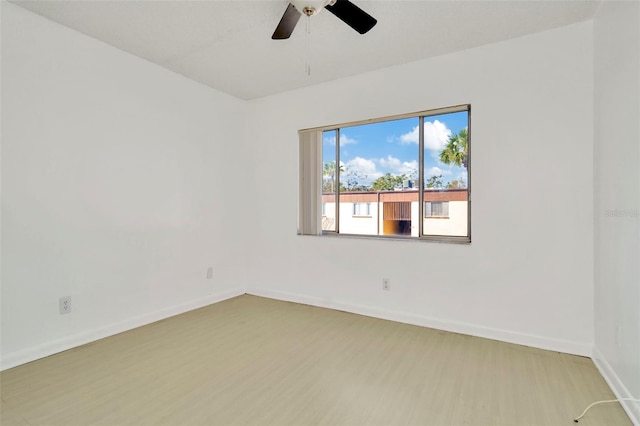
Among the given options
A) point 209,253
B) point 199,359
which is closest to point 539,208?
point 199,359

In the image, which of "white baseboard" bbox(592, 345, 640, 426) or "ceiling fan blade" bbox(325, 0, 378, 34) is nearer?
"white baseboard" bbox(592, 345, 640, 426)

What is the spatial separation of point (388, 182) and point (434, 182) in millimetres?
472

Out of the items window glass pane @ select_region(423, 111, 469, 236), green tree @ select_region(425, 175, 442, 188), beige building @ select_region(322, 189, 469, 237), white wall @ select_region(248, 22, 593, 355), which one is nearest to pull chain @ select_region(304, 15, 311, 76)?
white wall @ select_region(248, 22, 593, 355)

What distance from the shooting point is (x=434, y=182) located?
10.1 feet

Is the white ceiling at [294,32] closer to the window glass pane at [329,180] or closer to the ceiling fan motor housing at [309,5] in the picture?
the ceiling fan motor housing at [309,5]

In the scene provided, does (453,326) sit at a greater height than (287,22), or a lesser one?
lesser

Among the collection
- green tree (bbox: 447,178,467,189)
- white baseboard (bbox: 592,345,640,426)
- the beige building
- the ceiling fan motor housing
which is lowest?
white baseboard (bbox: 592,345,640,426)

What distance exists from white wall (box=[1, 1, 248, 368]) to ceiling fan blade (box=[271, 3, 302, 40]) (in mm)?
1649

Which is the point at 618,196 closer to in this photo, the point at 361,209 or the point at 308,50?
the point at 361,209

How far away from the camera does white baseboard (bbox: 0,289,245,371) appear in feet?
7.37

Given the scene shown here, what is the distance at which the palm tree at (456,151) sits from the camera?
2930mm

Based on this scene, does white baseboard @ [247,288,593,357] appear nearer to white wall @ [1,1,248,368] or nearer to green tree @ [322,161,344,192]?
white wall @ [1,1,248,368]

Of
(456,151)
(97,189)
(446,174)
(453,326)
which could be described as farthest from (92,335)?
(456,151)

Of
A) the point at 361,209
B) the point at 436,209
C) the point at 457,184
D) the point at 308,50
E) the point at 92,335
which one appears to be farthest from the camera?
the point at 361,209
